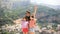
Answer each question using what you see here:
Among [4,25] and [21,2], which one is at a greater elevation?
[21,2]

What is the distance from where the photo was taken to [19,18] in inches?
99.0

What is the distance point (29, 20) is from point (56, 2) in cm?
45

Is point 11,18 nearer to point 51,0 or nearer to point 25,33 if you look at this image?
point 25,33

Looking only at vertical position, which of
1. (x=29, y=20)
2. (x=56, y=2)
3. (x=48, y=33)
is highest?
(x=56, y=2)

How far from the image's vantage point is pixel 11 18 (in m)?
2.55

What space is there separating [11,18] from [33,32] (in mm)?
380

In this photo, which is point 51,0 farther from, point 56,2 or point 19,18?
point 19,18

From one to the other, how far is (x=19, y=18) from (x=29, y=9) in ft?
0.63

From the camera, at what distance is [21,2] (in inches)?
99.7

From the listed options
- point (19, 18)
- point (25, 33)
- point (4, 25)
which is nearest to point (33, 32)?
point (25, 33)

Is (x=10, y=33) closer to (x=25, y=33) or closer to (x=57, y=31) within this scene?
(x=25, y=33)

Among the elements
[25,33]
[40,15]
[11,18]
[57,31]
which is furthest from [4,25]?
[57,31]

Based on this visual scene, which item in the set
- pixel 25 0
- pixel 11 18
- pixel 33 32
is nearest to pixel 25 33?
pixel 33 32

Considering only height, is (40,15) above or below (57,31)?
above
